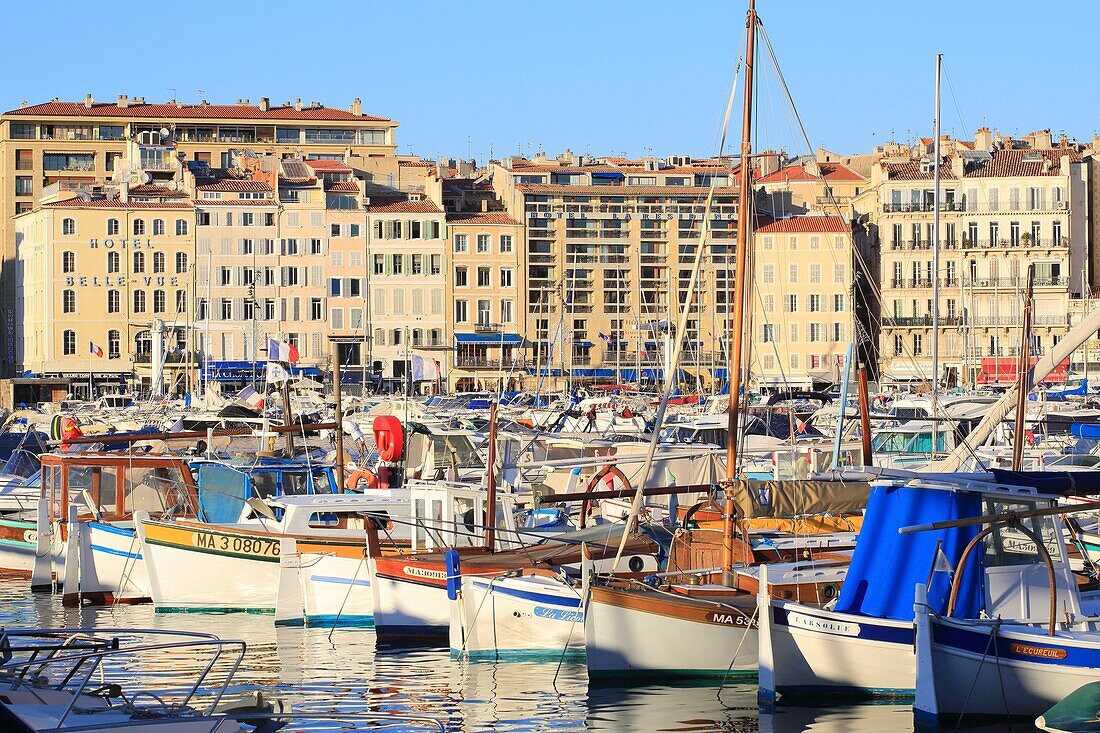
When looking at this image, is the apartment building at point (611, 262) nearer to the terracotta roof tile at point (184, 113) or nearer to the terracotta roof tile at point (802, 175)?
the terracotta roof tile at point (802, 175)

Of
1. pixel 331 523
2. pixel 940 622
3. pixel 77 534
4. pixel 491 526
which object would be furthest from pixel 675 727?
pixel 77 534

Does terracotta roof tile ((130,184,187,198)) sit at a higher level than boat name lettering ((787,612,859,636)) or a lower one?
higher

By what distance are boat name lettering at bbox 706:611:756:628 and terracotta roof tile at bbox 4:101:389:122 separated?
9676 cm

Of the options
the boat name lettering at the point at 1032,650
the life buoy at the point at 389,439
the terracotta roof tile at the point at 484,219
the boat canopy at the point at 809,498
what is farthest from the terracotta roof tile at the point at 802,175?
the boat name lettering at the point at 1032,650

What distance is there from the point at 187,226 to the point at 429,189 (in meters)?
12.4

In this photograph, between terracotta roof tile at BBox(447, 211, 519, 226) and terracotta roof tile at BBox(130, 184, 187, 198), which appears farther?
terracotta roof tile at BBox(130, 184, 187, 198)

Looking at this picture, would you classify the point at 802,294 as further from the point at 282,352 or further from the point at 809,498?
the point at 809,498

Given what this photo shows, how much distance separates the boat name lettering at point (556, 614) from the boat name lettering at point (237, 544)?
5.68 m

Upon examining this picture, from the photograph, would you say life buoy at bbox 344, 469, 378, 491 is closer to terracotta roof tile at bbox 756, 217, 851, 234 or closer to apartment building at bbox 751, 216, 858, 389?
apartment building at bbox 751, 216, 858, 389

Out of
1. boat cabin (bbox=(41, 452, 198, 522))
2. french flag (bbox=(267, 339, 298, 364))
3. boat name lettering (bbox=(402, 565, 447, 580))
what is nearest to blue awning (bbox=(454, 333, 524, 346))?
french flag (bbox=(267, 339, 298, 364))

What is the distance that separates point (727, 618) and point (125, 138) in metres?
99.6

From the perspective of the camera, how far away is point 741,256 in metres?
19.5

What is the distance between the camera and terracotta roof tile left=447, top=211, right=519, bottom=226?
9206 cm

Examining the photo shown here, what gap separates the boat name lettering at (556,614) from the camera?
18766 millimetres
